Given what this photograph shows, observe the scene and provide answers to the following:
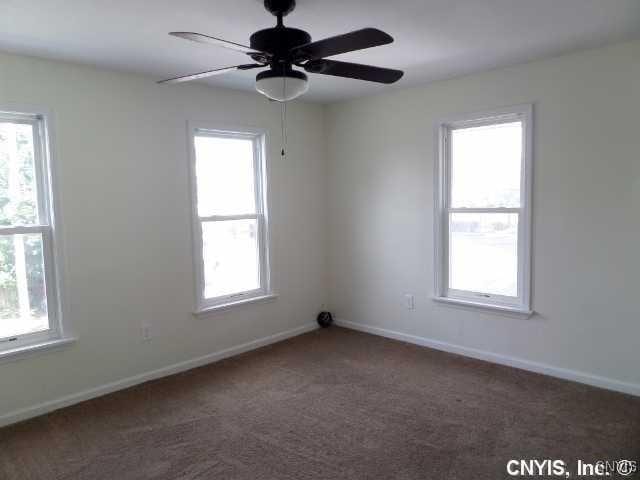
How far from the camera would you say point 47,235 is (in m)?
3.13

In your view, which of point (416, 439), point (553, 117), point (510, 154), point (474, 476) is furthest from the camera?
point (510, 154)

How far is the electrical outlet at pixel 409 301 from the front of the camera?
4344 millimetres

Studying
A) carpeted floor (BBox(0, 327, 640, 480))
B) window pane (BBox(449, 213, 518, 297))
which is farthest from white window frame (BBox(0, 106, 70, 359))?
window pane (BBox(449, 213, 518, 297))

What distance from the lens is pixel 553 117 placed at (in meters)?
3.38

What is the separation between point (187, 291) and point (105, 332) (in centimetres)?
71

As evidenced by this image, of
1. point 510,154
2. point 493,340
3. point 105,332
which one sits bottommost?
point 493,340

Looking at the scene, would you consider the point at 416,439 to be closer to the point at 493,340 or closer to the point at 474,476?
the point at 474,476

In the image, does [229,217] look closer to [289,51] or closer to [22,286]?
[22,286]

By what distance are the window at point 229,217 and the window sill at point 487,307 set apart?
1.70 m

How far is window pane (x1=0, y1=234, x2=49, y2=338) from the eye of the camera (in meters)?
3.00

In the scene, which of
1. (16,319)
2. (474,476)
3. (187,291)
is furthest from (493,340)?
(16,319)

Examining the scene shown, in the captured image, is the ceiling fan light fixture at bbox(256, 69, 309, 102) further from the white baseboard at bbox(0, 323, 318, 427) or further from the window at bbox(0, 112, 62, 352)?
the white baseboard at bbox(0, 323, 318, 427)

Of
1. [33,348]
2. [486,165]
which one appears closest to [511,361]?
[486,165]

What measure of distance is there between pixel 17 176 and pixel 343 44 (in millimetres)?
2405
